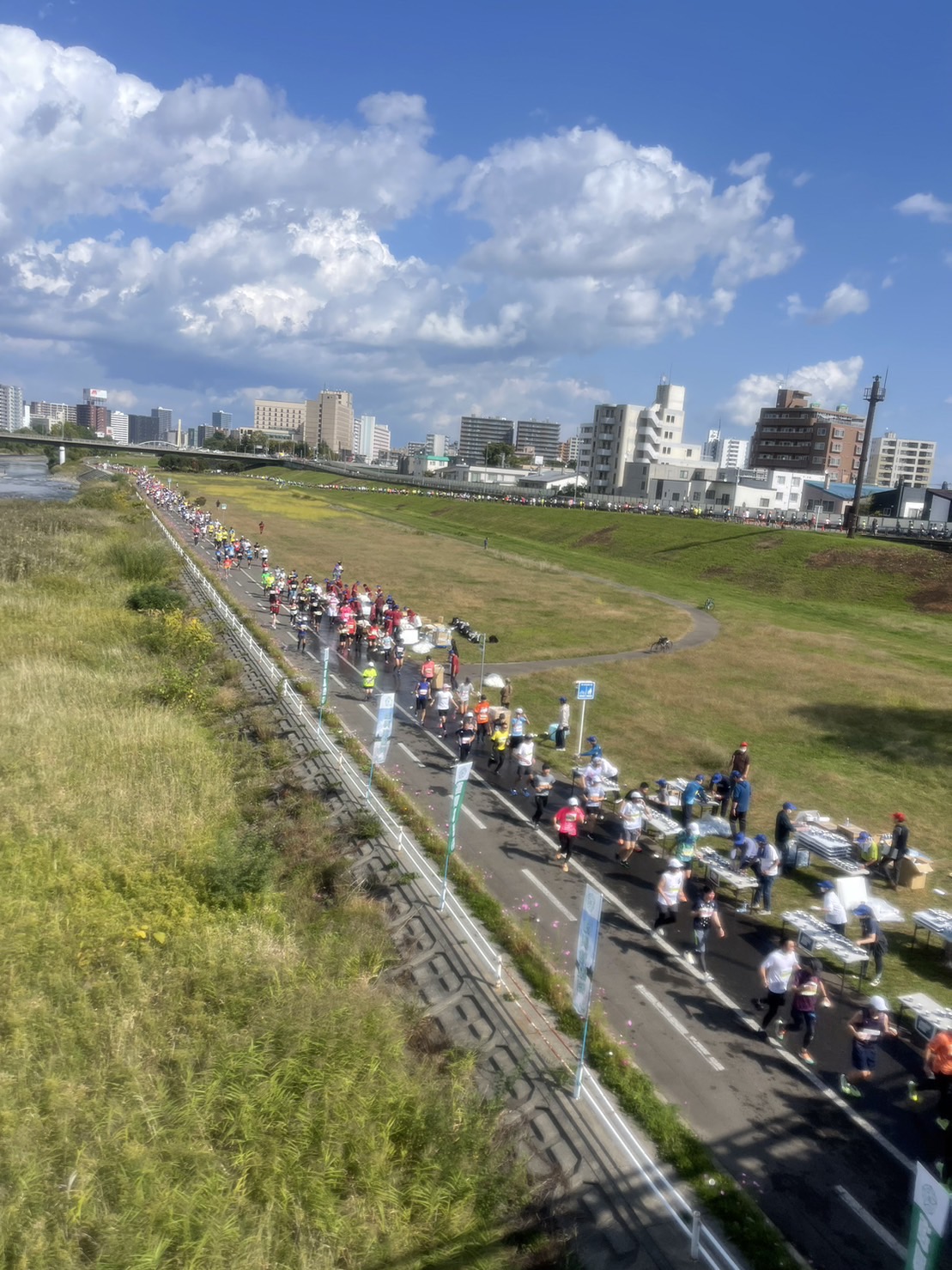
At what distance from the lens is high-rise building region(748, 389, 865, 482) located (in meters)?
127

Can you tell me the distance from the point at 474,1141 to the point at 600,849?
7.70 m

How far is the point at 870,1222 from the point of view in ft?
25.7

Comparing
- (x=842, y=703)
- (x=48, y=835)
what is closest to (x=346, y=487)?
(x=842, y=703)

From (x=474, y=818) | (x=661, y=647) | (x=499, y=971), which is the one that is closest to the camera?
(x=499, y=971)

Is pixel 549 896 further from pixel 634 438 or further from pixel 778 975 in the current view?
pixel 634 438

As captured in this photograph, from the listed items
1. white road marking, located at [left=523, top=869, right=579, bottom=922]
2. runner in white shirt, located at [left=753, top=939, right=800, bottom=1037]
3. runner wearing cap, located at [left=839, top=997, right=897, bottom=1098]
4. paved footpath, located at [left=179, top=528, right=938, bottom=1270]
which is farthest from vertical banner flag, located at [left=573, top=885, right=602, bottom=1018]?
white road marking, located at [left=523, top=869, right=579, bottom=922]

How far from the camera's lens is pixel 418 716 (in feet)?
74.7

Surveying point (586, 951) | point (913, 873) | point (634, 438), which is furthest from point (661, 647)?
point (634, 438)

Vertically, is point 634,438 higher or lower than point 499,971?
higher

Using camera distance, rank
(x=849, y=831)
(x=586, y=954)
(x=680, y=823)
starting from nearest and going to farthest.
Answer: (x=586, y=954), (x=680, y=823), (x=849, y=831)

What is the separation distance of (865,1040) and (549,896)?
5180mm

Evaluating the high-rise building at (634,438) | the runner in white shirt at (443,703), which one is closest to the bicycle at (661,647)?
the runner in white shirt at (443,703)

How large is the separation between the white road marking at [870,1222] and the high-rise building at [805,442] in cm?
12956

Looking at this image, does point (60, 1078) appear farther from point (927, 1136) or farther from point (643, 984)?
point (927, 1136)
